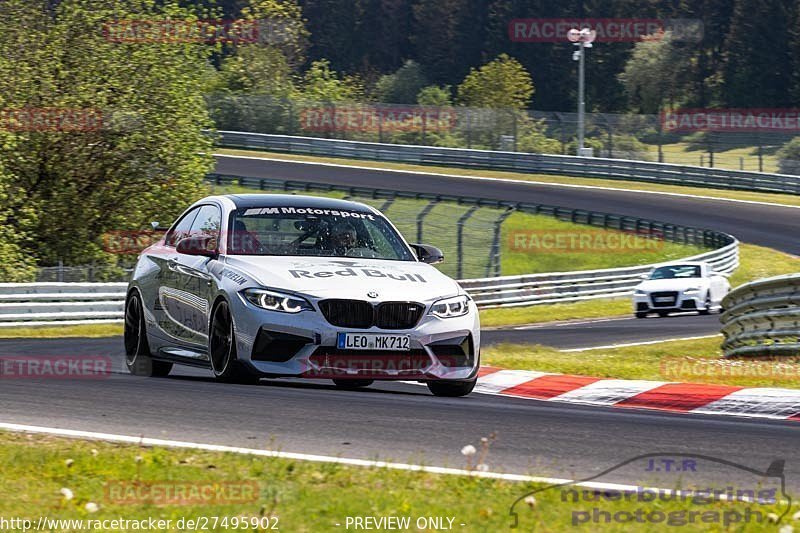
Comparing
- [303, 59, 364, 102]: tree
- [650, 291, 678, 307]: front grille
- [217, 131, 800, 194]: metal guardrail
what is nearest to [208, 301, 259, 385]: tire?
[650, 291, 678, 307]: front grille

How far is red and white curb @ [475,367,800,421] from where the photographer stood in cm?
913

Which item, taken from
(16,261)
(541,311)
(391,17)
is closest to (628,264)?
(541,311)

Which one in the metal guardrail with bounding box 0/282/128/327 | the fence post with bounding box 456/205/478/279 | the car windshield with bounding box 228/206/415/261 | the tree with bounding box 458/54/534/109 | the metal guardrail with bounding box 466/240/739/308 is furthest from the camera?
the tree with bounding box 458/54/534/109

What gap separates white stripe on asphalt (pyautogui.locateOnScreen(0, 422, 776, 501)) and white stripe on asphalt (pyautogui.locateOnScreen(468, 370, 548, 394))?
4396 mm

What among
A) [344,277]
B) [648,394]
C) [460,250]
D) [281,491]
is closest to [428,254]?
[344,277]

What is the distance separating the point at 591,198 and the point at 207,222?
130 ft

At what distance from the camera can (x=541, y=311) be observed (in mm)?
31141

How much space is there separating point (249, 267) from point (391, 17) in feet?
355

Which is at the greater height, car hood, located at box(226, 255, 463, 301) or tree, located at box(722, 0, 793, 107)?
tree, located at box(722, 0, 793, 107)

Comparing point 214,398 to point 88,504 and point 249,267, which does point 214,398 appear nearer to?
point 249,267

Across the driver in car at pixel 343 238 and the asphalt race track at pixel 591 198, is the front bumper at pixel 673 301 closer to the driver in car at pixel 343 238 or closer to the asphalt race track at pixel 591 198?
the asphalt race track at pixel 591 198

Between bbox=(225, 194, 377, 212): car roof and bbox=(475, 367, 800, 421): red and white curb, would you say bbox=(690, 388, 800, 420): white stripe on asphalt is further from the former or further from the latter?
bbox=(225, 194, 377, 212): car roof

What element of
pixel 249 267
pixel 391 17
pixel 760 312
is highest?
pixel 391 17

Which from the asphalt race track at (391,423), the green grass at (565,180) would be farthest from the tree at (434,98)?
the asphalt race track at (391,423)
